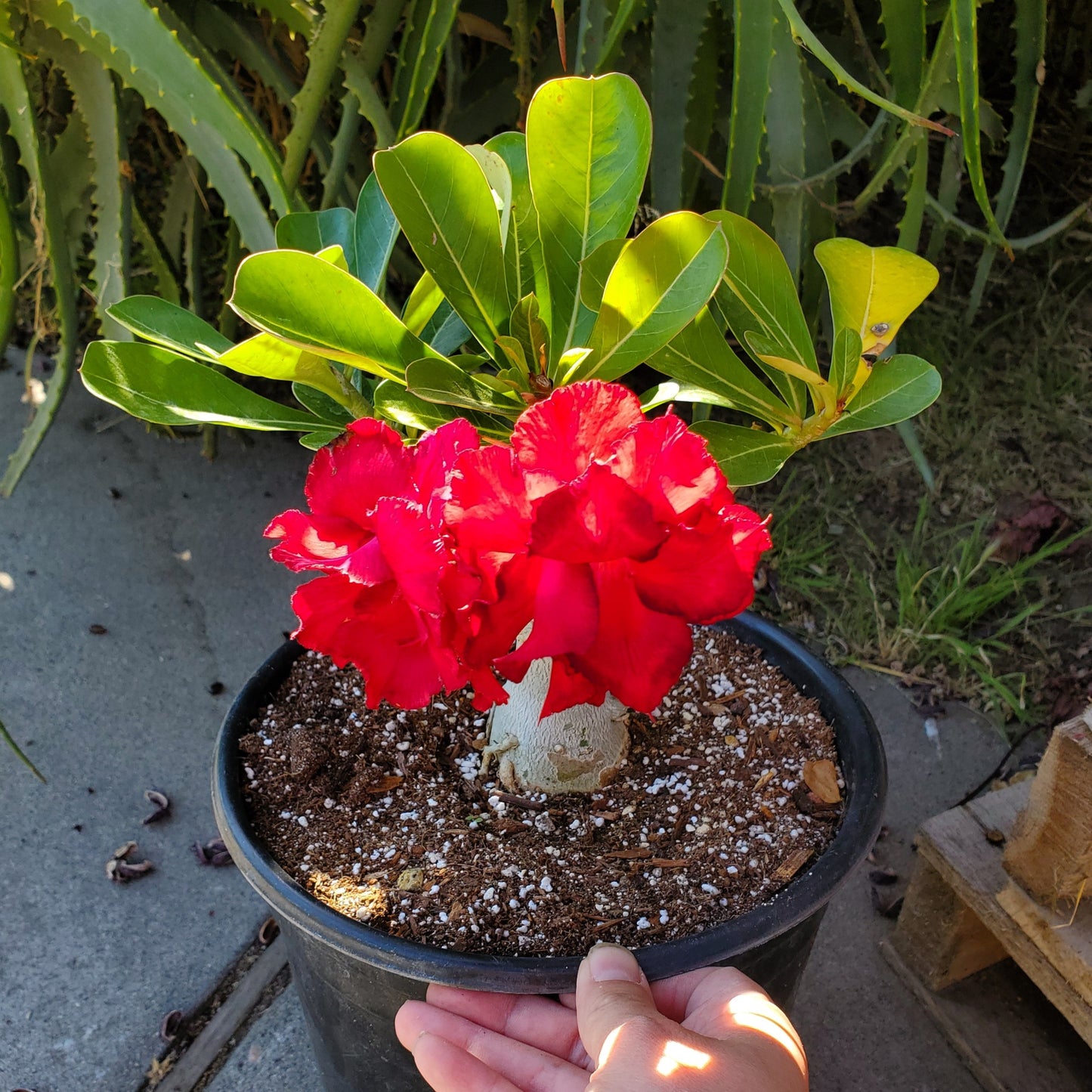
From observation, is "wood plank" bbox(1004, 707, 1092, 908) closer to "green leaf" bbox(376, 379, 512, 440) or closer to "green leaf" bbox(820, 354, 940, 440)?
"green leaf" bbox(820, 354, 940, 440)

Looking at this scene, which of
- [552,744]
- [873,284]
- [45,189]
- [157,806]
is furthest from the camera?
[157,806]

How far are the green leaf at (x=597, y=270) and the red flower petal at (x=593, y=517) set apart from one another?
5.5 inches

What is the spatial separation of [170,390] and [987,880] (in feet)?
2.87

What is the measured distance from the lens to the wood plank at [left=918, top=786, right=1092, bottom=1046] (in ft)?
2.99

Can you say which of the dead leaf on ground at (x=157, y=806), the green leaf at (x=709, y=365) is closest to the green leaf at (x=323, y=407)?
the green leaf at (x=709, y=365)

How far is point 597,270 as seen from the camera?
57cm

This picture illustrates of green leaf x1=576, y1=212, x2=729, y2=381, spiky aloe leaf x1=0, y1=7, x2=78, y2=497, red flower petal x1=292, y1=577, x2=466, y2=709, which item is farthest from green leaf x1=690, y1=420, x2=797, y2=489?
spiky aloe leaf x1=0, y1=7, x2=78, y2=497

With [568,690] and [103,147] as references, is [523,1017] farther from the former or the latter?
[103,147]

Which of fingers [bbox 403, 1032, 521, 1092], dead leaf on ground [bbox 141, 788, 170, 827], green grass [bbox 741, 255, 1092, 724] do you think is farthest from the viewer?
green grass [bbox 741, 255, 1092, 724]

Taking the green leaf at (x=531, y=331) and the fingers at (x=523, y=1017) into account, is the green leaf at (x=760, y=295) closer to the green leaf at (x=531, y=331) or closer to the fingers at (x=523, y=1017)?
the green leaf at (x=531, y=331)

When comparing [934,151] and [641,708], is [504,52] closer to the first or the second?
[934,151]

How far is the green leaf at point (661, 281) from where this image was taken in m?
0.54

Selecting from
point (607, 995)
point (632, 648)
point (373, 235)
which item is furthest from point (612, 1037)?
point (373, 235)

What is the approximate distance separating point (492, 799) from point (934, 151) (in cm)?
140
